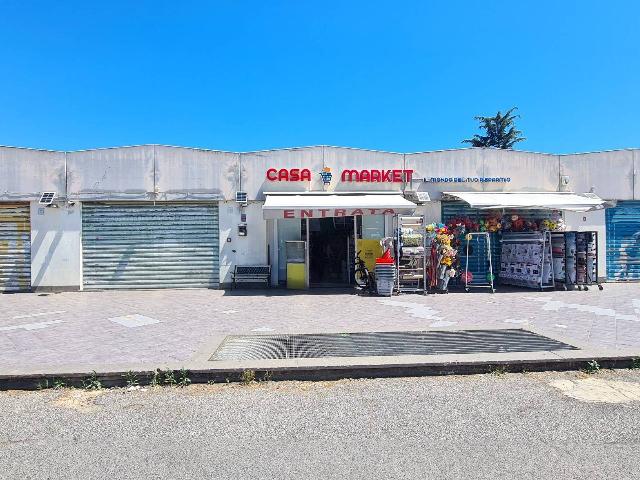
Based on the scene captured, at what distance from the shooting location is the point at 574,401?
421cm

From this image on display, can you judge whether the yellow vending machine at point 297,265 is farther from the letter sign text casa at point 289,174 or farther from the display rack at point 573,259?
the display rack at point 573,259

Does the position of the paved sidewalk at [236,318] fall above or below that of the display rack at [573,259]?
below

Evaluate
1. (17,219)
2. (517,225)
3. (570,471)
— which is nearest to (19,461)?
(570,471)

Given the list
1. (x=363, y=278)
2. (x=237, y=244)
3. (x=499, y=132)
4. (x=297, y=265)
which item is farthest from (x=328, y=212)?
(x=499, y=132)

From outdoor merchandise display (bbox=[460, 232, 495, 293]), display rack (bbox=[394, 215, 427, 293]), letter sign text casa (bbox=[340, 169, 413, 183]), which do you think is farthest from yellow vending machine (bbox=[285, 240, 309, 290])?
outdoor merchandise display (bbox=[460, 232, 495, 293])

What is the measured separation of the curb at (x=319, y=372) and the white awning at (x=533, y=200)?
8.05 metres

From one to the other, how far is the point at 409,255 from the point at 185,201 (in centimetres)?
733

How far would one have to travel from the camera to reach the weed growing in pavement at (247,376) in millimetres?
4758

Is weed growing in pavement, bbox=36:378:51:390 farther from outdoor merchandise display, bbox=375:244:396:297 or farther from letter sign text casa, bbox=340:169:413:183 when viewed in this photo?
letter sign text casa, bbox=340:169:413:183

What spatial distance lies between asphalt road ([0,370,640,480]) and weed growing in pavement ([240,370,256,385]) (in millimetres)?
135

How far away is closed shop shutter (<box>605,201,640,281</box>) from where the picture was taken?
14781 mm

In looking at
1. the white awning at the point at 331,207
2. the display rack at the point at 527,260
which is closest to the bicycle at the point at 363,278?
the white awning at the point at 331,207

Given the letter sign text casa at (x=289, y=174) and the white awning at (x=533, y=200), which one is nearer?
the white awning at (x=533, y=200)

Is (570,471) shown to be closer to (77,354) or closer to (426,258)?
(77,354)
